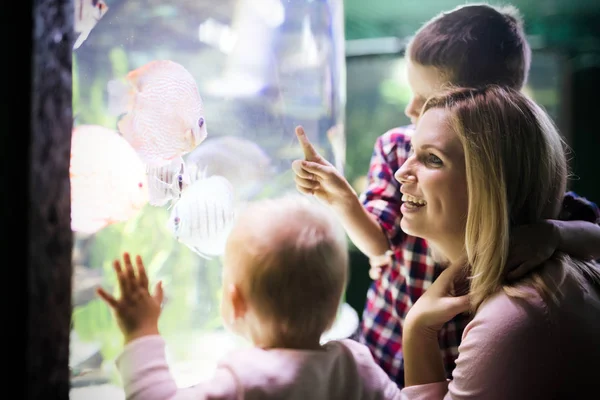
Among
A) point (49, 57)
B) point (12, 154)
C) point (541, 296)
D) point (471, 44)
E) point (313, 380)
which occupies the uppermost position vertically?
point (471, 44)

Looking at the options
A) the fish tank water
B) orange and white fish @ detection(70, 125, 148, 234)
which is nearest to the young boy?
the fish tank water

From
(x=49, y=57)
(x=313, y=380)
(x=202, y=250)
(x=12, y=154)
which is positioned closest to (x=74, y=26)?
(x=49, y=57)

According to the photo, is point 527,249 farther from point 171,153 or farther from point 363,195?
point 171,153

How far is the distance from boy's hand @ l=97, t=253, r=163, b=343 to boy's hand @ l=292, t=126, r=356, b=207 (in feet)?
0.97

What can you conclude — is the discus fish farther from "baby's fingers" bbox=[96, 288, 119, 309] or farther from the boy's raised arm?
"baby's fingers" bbox=[96, 288, 119, 309]

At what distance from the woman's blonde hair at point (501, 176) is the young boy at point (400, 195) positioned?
3 cm

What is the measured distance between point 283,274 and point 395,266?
358 millimetres

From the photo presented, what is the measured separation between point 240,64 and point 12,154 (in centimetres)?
39

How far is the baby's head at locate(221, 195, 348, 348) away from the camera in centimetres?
68

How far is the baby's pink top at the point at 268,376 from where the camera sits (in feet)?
2.14

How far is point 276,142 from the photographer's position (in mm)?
888

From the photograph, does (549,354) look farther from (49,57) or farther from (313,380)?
(49,57)

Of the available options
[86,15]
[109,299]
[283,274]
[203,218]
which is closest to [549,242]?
[283,274]

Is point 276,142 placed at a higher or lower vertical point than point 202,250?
higher
